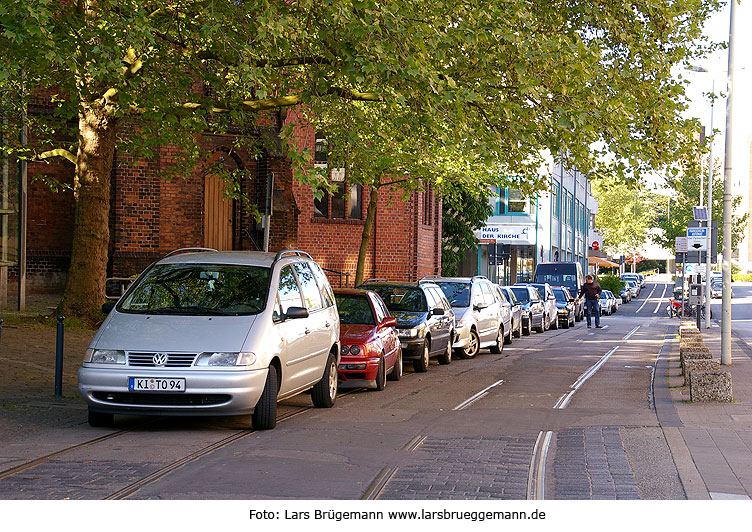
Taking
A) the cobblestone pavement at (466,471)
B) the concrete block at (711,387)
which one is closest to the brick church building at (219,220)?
the concrete block at (711,387)

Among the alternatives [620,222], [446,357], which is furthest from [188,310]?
[620,222]

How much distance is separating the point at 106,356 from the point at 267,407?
1.62 m

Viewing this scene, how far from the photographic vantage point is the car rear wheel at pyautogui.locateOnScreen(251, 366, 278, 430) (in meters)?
9.88

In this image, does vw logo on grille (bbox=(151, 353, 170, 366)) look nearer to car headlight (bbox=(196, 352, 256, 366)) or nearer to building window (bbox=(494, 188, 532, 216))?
car headlight (bbox=(196, 352, 256, 366))

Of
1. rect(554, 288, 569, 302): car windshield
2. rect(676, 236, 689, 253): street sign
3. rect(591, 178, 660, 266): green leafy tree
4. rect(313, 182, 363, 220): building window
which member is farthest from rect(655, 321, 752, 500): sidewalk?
rect(591, 178, 660, 266): green leafy tree

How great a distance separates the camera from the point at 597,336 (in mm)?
31344

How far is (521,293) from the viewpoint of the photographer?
33.2 meters

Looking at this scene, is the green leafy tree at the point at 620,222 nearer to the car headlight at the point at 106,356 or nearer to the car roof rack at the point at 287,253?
the car roof rack at the point at 287,253

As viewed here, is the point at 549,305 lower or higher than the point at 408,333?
lower

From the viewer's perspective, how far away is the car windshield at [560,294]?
3969 centimetres

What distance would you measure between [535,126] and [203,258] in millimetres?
4957

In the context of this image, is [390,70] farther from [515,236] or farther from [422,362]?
[515,236]

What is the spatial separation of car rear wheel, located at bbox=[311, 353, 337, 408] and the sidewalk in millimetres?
3789
